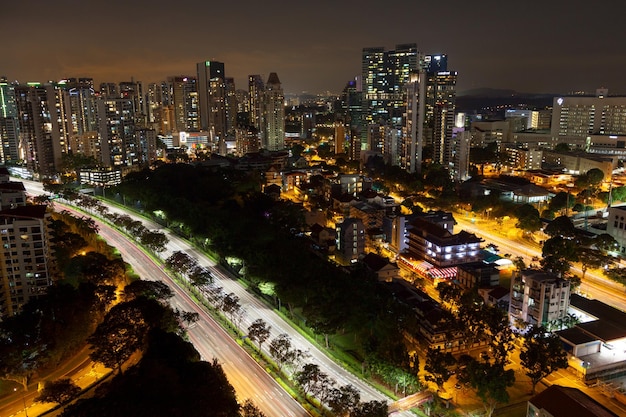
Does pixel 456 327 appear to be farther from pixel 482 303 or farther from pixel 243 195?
pixel 243 195

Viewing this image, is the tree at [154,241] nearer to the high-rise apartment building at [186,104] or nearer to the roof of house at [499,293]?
the roof of house at [499,293]

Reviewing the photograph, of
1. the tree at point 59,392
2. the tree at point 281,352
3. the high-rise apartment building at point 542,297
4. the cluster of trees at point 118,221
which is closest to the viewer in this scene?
the tree at point 59,392

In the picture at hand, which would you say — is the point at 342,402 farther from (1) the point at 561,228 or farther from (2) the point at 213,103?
(2) the point at 213,103

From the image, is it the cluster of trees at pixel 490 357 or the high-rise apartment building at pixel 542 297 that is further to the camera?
the high-rise apartment building at pixel 542 297

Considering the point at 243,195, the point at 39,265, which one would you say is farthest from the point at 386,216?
the point at 39,265

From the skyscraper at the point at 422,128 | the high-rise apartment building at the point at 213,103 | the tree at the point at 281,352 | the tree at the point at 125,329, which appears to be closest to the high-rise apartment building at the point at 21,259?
the tree at the point at 125,329

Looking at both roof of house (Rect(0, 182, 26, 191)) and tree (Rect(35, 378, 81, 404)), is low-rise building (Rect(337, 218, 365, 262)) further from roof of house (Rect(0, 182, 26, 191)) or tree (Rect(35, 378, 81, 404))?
roof of house (Rect(0, 182, 26, 191))
